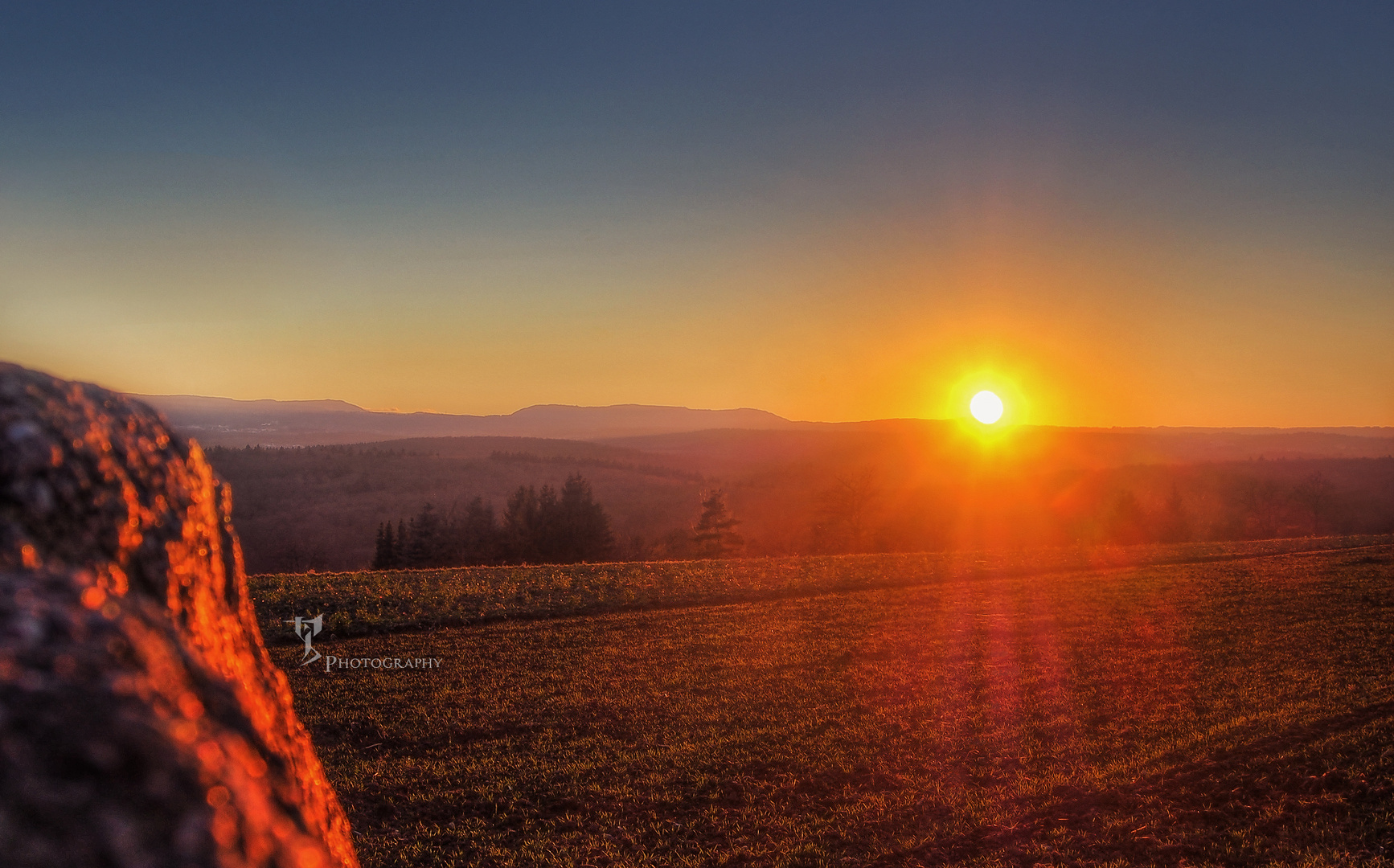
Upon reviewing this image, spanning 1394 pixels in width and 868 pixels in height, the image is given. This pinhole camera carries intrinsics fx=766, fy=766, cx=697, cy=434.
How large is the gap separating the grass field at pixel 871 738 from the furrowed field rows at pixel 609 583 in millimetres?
824

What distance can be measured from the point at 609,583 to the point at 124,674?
2304cm

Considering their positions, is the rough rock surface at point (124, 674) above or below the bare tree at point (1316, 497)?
above

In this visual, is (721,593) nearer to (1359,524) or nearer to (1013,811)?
(1013,811)

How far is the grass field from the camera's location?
8469 millimetres

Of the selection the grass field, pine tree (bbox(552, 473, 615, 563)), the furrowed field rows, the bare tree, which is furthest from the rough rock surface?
the bare tree

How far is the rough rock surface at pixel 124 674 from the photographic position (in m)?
0.82

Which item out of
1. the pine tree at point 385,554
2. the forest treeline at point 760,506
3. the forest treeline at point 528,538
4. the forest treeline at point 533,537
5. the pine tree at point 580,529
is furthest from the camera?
the forest treeline at point 760,506

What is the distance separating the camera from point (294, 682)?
45.9ft

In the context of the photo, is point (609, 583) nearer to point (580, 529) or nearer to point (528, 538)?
point (580, 529)

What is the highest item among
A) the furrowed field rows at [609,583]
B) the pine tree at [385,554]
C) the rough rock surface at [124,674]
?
the rough rock surface at [124,674]

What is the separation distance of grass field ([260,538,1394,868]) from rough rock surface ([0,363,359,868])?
24.6 feet

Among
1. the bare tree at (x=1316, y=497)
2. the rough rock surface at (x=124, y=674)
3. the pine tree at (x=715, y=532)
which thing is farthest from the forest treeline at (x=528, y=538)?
the bare tree at (x=1316, y=497)

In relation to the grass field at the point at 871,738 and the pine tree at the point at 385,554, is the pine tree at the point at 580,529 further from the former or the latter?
the grass field at the point at 871,738

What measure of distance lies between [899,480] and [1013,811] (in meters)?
101
